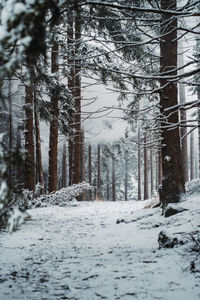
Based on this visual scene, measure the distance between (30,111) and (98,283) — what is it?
9.08m

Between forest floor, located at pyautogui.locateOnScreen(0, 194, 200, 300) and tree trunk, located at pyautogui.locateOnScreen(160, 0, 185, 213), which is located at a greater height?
tree trunk, located at pyautogui.locateOnScreen(160, 0, 185, 213)

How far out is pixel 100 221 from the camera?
23.5ft

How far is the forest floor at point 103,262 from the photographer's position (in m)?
2.47

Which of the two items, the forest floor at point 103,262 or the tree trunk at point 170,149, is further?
the tree trunk at point 170,149

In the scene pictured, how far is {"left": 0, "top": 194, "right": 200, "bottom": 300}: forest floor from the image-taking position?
2469 mm

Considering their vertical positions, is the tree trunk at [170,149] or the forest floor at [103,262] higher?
the tree trunk at [170,149]

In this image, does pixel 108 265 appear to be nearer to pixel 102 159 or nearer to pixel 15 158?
pixel 15 158

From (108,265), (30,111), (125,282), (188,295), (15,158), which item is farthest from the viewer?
(30,111)

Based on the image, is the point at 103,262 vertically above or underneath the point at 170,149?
underneath

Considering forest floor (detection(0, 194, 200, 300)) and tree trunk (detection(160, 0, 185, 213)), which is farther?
tree trunk (detection(160, 0, 185, 213))

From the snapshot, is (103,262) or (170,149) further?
(170,149)

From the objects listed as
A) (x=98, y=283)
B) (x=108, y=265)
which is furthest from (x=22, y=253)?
(x=98, y=283)

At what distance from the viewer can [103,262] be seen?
3.48 meters

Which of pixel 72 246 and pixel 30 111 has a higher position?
pixel 30 111
